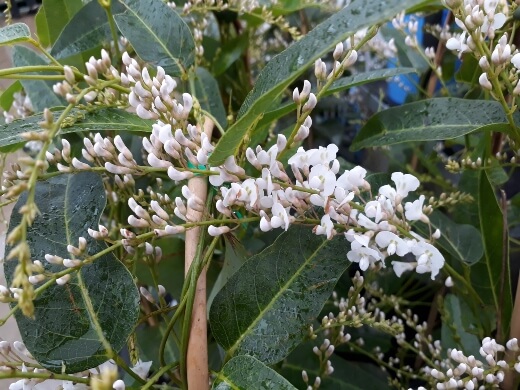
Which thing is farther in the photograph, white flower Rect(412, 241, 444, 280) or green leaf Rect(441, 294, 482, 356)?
green leaf Rect(441, 294, 482, 356)

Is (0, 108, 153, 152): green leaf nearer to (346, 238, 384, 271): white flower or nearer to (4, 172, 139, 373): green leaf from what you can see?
(4, 172, 139, 373): green leaf

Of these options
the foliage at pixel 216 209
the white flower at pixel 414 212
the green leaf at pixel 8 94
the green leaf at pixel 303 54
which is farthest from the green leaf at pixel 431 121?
the green leaf at pixel 8 94

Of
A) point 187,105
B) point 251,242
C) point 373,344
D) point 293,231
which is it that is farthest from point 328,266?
point 373,344

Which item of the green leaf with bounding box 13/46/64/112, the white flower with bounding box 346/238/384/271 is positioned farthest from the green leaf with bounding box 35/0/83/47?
the white flower with bounding box 346/238/384/271

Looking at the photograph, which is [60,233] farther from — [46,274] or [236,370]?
[236,370]

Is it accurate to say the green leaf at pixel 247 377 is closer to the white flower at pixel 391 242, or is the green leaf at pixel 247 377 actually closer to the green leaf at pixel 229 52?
the white flower at pixel 391 242

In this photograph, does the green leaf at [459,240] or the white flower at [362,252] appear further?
Answer: the green leaf at [459,240]
